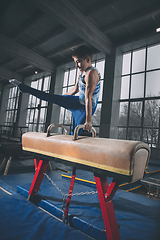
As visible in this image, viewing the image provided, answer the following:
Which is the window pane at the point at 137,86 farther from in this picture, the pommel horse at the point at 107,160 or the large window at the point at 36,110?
the pommel horse at the point at 107,160

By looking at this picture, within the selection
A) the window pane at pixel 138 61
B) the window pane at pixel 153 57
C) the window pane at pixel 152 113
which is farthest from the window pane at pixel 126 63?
the window pane at pixel 152 113

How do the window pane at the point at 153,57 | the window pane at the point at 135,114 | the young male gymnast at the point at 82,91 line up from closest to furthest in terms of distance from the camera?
1. the young male gymnast at the point at 82,91
2. the window pane at the point at 153,57
3. the window pane at the point at 135,114

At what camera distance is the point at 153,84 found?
7.20 metres

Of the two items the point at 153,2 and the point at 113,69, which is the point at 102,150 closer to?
the point at 153,2

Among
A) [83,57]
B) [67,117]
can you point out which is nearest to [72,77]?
[67,117]

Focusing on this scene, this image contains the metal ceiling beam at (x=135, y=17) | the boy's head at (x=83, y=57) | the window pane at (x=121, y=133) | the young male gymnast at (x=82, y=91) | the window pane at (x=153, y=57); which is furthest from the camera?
the window pane at (x=121, y=133)

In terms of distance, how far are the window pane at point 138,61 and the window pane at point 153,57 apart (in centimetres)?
27

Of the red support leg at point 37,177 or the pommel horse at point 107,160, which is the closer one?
the pommel horse at point 107,160

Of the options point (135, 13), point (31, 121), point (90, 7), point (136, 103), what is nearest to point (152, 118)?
point (136, 103)

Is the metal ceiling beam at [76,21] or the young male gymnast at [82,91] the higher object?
the metal ceiling beam at [76,21]

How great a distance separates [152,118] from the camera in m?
7.02

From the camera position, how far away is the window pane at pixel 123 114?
7.85m

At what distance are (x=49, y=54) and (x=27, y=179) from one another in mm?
9045

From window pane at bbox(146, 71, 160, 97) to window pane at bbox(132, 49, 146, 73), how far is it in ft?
1.82
